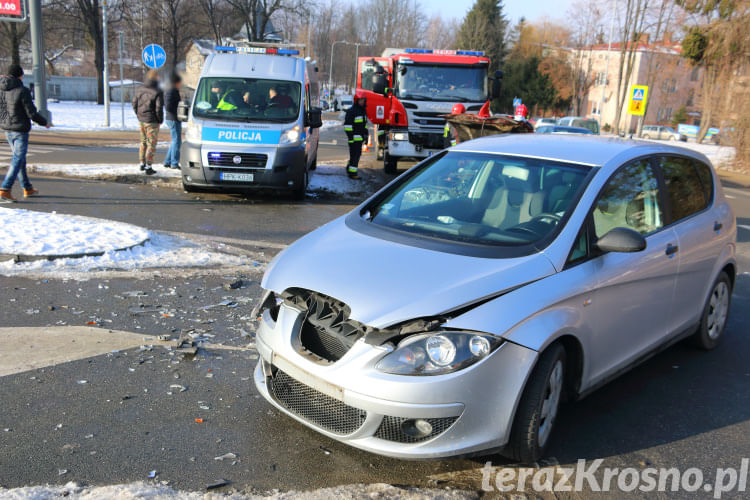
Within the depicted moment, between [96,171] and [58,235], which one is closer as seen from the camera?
[58,235]

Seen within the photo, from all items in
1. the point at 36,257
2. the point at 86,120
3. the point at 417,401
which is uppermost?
the point at 417,401

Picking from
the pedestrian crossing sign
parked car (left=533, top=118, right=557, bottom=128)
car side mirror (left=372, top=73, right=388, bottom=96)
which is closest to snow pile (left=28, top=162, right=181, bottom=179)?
car side mirror (left=372, top=73, right=388, bottom=96)

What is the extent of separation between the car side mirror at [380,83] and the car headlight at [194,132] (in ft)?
19.0

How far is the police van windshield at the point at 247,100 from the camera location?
1096cm

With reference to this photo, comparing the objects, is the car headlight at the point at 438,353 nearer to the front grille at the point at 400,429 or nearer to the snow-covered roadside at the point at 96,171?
the front grille at the point at 400,429

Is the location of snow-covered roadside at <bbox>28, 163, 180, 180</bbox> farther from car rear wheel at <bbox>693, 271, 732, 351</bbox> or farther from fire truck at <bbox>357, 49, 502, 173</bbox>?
car rear wheel at <bbox>693, 271, 732, 351</bbox>

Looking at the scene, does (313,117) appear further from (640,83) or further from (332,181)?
(640,83)

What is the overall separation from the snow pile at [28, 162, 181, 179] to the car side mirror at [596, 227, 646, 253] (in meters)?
10.6

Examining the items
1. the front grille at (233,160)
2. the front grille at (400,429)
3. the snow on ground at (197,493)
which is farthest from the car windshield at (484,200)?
the front grille at (233,160)

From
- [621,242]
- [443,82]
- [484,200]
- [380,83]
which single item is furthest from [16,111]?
[443,82]

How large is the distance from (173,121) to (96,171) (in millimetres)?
1878

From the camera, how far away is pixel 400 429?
3.00 meters

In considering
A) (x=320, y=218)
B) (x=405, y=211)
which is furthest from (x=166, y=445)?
(x=320, y=218)

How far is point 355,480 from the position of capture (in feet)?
10.2
